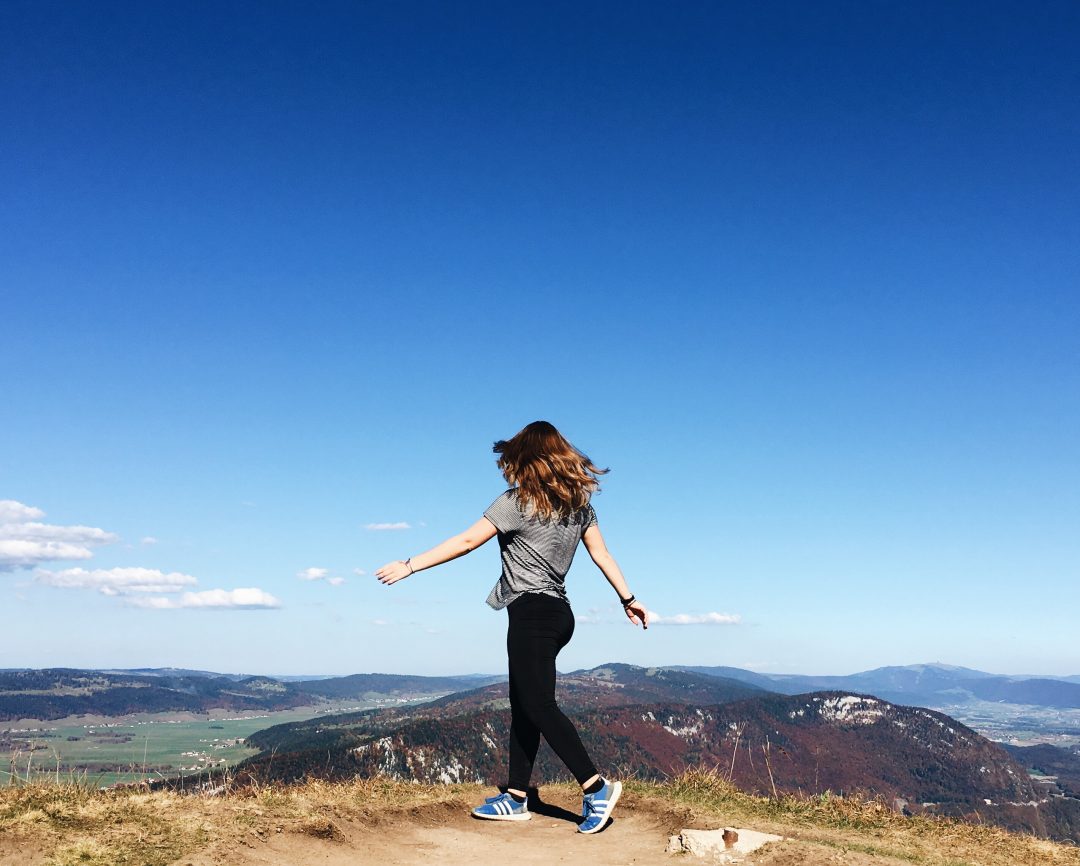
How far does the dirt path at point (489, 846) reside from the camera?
5595mm

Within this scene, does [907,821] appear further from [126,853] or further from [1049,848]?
[126,853]

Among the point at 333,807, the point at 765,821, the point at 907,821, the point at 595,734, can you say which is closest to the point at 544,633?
the point at 333,807

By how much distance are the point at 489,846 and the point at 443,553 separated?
245 centimetres

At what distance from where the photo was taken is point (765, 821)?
24.9 feet

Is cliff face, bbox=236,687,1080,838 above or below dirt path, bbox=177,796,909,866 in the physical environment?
below

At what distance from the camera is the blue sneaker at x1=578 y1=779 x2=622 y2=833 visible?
6.31 metres

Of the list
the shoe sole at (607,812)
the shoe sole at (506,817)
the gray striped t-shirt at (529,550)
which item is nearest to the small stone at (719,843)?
the shoe sole at (607,812)

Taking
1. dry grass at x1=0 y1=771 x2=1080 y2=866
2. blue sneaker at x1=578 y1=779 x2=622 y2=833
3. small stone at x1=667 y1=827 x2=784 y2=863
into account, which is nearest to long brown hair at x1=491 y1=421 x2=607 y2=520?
blue sneaker at x1=578 y1=779 x2=622 y2=833

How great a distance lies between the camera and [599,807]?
20.7 ft

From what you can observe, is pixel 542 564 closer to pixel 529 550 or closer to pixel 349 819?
pixel 529 550

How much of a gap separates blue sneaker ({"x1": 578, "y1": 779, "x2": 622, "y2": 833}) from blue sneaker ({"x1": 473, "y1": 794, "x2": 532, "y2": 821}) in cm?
85

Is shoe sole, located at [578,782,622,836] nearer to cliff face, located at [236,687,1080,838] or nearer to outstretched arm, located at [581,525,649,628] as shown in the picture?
outstretched arm, located at [581,525,649,628]

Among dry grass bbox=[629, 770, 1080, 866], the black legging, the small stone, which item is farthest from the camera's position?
dry grass bbox=[629, 770, 1080, 866]

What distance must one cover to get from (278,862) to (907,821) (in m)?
6.27
